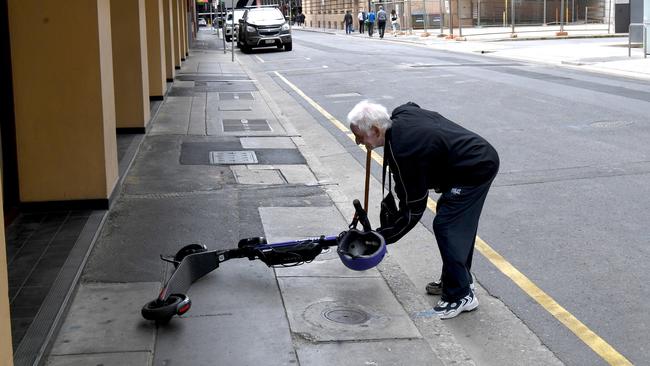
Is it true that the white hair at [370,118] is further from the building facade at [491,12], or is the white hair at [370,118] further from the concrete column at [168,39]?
the building facade at [491,12]

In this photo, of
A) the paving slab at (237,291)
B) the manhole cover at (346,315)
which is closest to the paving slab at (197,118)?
the paving slab at (237,291)

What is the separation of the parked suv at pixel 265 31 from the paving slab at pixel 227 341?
105ft

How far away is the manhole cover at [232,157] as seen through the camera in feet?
35.4

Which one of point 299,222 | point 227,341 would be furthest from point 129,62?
point 227,341

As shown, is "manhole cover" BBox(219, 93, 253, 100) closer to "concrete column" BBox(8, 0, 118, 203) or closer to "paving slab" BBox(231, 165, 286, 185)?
"paving slab" BBox(231, 165, 286, 185)

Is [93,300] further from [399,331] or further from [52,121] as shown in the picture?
[52,121]

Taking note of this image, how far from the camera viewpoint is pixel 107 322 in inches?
204

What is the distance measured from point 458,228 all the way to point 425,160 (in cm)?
51

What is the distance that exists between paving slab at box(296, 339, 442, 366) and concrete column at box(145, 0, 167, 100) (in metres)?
11.5

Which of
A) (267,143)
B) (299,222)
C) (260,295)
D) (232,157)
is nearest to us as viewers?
(260,295)

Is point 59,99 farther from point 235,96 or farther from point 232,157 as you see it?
point 235,96

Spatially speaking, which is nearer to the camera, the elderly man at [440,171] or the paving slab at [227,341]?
the paving slab at [227,341]

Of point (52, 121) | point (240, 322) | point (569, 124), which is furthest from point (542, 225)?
point (569, 124)

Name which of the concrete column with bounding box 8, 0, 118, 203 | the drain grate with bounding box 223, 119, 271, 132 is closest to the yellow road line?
the concrete column with bounding box 8, 0, 118, 203
